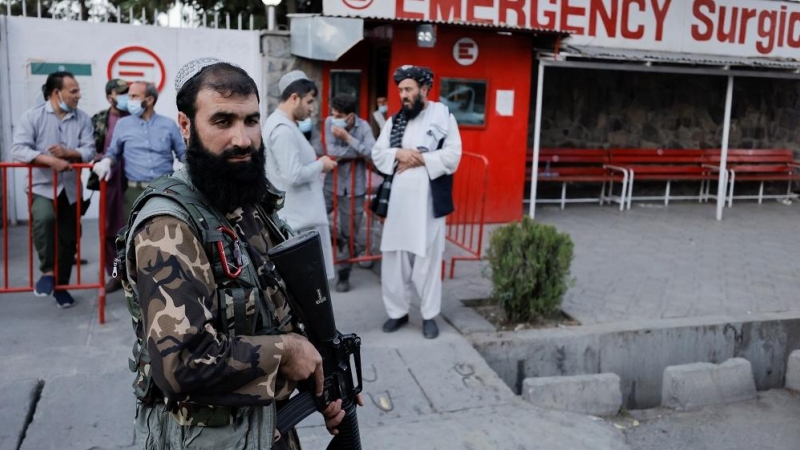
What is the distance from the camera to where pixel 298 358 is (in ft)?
5.89

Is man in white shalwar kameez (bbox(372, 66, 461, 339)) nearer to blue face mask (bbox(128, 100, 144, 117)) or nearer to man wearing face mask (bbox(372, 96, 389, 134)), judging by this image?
blue face mask (bbox(128, 100, 144, 117))

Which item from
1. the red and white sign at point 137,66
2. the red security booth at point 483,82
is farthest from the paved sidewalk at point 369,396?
the red security booth at point 483,82

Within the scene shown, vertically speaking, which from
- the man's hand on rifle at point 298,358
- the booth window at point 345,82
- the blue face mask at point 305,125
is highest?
the booth window at point 345,82

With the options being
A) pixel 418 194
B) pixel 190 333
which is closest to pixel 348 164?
pixel 418 194

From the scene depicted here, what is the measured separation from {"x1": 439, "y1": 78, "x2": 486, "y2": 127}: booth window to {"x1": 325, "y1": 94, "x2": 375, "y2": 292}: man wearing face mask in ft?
7.55

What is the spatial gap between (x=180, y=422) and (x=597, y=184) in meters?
10.5

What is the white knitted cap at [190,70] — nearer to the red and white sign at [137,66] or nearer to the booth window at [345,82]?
the red and white sign at [137,66]

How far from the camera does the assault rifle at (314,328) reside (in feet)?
6.06

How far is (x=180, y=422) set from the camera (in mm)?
1810

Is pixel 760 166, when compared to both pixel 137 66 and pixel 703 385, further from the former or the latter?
pixel 137 66

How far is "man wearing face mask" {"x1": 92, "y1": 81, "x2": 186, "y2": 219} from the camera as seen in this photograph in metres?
5.46

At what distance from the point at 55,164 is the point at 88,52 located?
11.1 feet

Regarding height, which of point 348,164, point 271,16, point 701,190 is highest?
point 271,16

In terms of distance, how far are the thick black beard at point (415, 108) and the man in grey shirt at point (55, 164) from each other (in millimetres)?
2434
